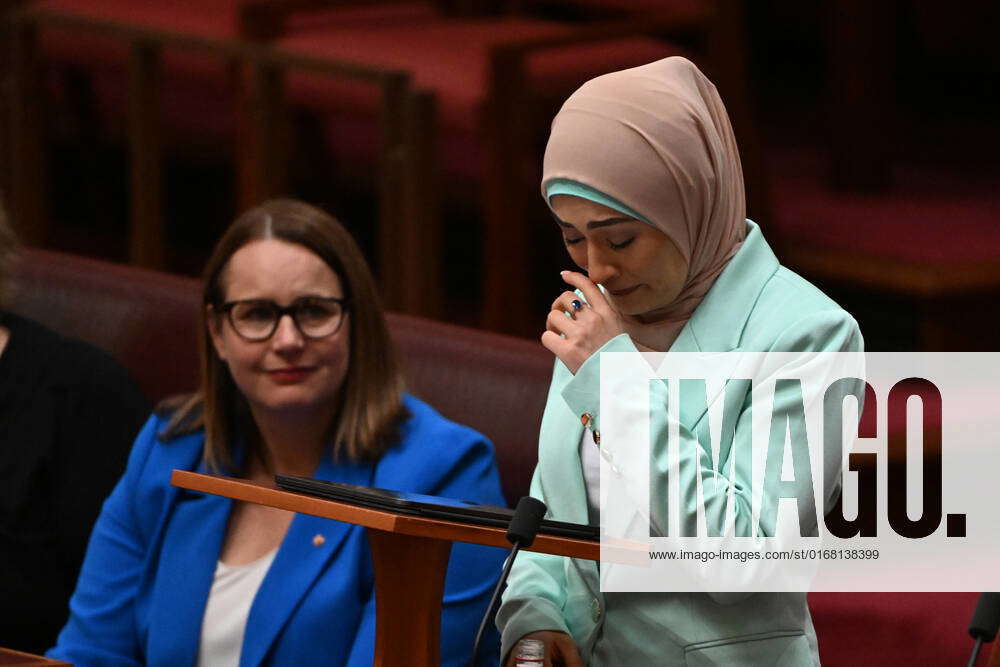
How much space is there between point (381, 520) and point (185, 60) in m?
3.77

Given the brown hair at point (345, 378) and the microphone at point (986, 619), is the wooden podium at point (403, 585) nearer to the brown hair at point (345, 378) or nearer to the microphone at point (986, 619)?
the microphone at point (986, 619)

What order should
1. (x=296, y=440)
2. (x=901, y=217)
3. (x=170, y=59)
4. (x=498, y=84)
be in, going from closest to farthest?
(x=296, y=440) → (x=498, y=84) → (x=901, y=217) → (x=170, y=59)

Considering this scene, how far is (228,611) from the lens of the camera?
9.02 feet

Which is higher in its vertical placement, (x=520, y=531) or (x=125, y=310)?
(x=125, y=310)

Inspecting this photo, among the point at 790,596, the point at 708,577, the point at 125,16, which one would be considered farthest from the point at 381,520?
the point at 125,16

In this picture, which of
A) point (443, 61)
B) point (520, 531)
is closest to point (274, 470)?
point (520, 531)

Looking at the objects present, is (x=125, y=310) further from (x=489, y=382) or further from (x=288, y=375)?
(x=288, y=375)

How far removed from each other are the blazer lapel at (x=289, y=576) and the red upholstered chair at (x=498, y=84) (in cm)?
181

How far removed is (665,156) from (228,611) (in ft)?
4.04

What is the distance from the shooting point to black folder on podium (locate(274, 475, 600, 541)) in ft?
5.76

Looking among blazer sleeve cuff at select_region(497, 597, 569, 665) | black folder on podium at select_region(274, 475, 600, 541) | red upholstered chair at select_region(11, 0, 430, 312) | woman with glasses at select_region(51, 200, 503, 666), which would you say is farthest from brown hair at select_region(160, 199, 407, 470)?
red upholstered chair at select_region(11, 0, 430, 312)

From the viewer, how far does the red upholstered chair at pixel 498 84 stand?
4.46 m

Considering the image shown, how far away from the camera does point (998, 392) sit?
434cm
